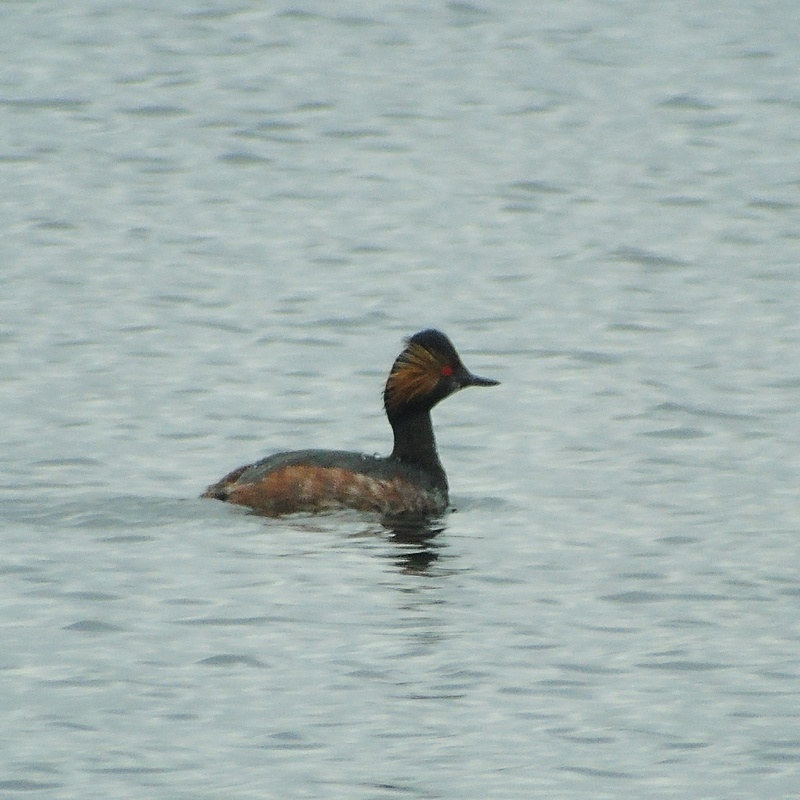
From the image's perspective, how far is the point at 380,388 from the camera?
54.8 feet

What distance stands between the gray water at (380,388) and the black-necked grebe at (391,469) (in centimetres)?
20

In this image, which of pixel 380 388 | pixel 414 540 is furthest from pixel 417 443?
pixel 380 388

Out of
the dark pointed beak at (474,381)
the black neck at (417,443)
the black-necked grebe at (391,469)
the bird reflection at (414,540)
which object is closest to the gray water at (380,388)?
the bird reflection at (414,540)

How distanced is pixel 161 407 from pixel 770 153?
1068 centimetres

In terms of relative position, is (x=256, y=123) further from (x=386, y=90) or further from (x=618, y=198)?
(x=618, y=198)

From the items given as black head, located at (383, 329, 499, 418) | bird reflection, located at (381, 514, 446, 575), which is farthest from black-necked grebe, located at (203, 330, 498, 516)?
bird reflection, located at (381, 514, 446, 575)

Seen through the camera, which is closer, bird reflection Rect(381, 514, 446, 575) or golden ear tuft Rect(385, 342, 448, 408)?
bird reflection Rect(381, 514, 446, 575)

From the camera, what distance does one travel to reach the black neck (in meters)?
14.1

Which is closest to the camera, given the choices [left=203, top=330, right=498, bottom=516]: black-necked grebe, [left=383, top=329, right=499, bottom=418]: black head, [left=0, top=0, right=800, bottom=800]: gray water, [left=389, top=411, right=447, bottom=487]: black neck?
[left=0, top=0, right=800, bottom=800]: gray water

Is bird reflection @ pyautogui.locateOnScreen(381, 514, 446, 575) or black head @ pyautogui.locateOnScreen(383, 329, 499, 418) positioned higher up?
black head @ pyautogui.locateOnScreen(383, 329, 499, 418)

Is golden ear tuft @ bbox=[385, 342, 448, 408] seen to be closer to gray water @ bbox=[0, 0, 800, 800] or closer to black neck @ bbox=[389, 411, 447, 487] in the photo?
black neck @ bbox=[389, 411, 447, 487]

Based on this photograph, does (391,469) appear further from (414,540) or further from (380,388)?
(380,388)

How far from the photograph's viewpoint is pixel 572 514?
527 inches

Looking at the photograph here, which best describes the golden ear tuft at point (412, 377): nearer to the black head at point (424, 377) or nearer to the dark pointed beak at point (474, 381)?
the black head at point (424, 377)
